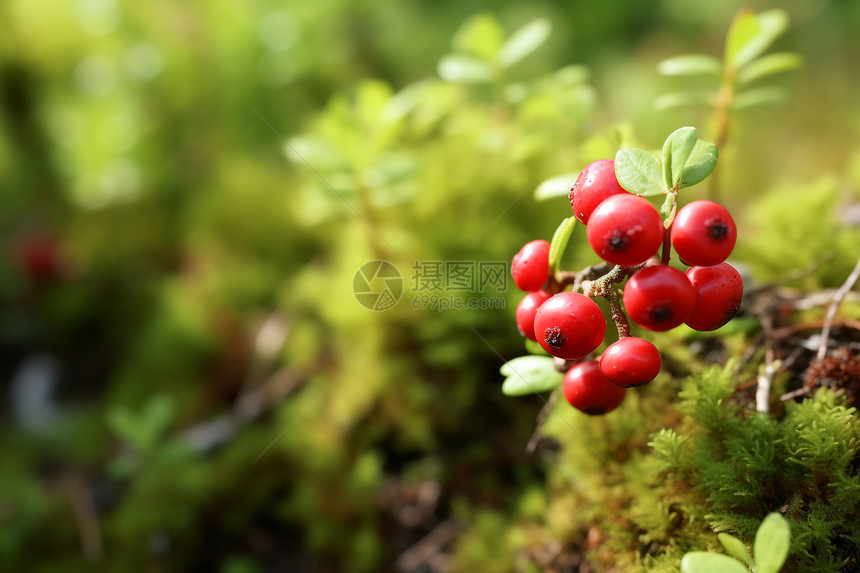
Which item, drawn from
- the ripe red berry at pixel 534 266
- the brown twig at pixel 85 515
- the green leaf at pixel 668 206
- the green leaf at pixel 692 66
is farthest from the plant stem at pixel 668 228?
the brown twig at pixel 85 515

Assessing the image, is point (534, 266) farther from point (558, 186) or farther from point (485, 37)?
point (485, 37)

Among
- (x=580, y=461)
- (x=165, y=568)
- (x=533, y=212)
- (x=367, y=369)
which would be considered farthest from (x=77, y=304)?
(x=580, y=461)

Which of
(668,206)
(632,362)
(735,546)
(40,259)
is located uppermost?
(668,206)

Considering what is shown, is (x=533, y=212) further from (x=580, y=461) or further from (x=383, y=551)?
(x=383, y=551)

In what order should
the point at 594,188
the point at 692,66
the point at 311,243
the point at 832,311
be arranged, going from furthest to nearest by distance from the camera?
the point at 311,243 < the point at 692,66 < the point at 832,311 < the point at 594,188

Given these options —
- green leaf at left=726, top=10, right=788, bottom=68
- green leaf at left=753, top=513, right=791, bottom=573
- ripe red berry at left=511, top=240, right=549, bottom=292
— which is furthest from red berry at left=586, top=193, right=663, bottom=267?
green leaf at left=726, top=10, right=788, bottom=68

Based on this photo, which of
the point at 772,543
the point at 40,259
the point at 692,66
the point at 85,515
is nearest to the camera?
the point at 772,543

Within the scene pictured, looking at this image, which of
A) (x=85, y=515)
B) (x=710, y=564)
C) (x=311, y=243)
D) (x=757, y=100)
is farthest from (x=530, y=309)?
(x=85, y=515)
